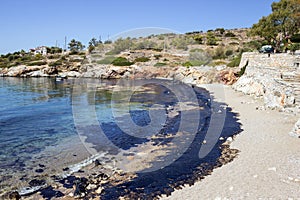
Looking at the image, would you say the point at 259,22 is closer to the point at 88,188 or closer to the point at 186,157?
the point at 186,157

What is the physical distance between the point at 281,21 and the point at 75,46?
87364 millimetres

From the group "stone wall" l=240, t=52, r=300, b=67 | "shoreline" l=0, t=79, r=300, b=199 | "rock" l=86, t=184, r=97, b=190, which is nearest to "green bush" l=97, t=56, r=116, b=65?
"stone wall" l=240, t=52, r=300, b=67

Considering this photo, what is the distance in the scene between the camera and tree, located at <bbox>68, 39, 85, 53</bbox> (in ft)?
354

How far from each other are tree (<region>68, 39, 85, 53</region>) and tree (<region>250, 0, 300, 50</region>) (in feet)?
271

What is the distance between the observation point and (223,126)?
18.6 meters

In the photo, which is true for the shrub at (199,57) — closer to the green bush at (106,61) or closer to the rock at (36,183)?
the green bush at (106,61)

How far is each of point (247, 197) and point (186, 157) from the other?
16.2ft

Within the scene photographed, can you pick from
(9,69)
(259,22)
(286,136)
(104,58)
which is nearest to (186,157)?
(286,136)

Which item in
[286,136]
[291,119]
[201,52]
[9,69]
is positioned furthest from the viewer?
[9,69]

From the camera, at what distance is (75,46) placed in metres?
109

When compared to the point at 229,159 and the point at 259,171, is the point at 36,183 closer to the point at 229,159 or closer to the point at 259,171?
the point at 229,159

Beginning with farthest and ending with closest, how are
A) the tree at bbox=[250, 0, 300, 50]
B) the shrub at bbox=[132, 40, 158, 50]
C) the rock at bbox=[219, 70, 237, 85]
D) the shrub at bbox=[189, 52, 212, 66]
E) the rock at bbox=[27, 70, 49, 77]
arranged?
1. the shrub at bbox=[132, 40, 158, 50]
2. the rock at bbox=[27, 70, 49, 77]
3. the shrub at bbox=[189, 52, 212, 66]
4. the rock at bbox=[219, 70, 237, 85]
5. the tree at bbox=[250, 0, 300, 50]

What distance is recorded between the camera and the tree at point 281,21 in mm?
37719

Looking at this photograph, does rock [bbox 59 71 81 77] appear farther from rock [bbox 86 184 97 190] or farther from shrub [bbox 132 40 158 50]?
rock [bbox 86 184 97 190]
